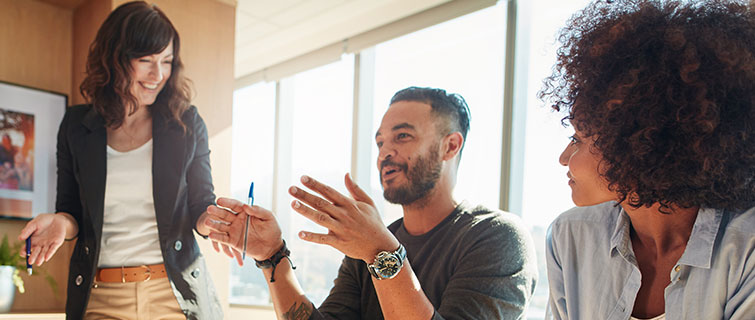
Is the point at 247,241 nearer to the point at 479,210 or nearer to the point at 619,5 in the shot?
the point at 479,210

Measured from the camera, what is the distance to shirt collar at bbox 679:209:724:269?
92cm

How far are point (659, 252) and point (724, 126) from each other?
0.29 metres

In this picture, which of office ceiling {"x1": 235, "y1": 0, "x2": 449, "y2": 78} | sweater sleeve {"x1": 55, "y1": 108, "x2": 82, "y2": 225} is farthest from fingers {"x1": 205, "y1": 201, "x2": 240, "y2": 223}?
office ceiling {"x1": 235, "y1": 0, "x2": 449, "y2": 78}

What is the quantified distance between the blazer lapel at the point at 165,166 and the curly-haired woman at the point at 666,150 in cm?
137

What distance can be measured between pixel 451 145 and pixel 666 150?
0.83 m

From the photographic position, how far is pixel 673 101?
907 mm

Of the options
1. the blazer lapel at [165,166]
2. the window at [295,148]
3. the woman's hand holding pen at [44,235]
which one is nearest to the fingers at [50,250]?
the woman's hand holding pen at [44,235]

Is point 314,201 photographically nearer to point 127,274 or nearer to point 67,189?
point 127,274

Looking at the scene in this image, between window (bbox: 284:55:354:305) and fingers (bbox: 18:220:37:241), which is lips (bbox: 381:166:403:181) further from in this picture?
window (bbox: 284:55:354:305)

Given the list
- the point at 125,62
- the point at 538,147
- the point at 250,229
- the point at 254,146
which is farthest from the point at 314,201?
the point at 254,146

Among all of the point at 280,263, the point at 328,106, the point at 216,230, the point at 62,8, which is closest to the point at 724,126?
the point at 280,263

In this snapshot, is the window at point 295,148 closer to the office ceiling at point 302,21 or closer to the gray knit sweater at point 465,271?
the office ceiling at point 302,21

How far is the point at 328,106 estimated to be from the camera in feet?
13.8

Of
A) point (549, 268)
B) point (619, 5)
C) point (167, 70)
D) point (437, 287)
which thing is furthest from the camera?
point (167, 70)
